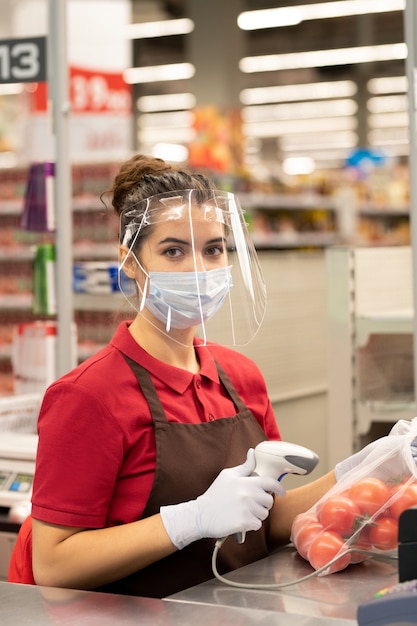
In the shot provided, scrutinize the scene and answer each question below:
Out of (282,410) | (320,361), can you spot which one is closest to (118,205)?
(282,410)

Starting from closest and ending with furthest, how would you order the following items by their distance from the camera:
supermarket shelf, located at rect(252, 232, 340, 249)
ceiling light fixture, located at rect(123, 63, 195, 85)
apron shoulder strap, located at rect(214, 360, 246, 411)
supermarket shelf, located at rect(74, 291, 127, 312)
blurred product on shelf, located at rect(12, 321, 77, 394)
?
apron shoulder strap, located at rect(214, 360, 246, 411), blurred product on shelf, located at rect(12, 321, 77, 394), supermarket shelf, located at rect(74, 291, 127, 312), supermarket shelf, located at rect(252, 232, 340, 249), ceiling light fixture, located at rect(123, 63, 195, 85)

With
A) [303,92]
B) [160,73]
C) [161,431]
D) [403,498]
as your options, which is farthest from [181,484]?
[303,92]

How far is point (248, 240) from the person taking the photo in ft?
7.48

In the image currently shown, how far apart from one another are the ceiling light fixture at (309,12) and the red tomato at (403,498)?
42.8 ft

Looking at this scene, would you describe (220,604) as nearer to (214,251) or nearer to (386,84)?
(214,251)

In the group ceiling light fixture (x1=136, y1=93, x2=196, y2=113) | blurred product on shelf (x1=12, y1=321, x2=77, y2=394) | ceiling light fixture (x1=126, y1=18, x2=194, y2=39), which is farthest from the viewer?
ceiling light fixture (x1=136, y1=93, x2=196, y2=113)

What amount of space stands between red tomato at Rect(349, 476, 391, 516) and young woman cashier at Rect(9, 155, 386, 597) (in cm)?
17

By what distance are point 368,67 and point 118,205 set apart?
17.1m

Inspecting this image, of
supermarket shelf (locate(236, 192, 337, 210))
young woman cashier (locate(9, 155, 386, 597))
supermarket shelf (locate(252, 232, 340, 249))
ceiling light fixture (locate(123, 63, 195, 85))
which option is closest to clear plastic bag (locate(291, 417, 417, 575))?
young woman cashier (locate(9, 155, 386, 597))

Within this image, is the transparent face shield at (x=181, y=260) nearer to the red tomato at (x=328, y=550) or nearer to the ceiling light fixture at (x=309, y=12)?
the red tomato at (x=328, y=550)

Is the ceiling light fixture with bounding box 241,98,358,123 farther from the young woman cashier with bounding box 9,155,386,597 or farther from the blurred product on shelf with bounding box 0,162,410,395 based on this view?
→ the young woman cashier with bounding box 9,155,386,597

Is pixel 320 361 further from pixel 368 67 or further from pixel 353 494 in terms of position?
pixel 368 67

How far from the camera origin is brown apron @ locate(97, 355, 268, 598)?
2.02 metres

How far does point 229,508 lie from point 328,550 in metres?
0.24
